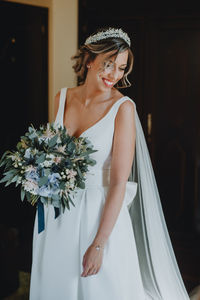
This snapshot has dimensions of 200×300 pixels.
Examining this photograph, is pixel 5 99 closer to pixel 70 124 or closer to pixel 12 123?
pixel 12 123

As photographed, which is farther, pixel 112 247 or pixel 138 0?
pixel 138 0

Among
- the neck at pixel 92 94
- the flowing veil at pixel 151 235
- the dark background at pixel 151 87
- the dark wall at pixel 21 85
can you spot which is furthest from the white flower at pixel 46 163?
the dark background at pixel 151 87

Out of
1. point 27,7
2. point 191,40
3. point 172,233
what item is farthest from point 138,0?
point 172,233

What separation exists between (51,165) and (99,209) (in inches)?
13.0

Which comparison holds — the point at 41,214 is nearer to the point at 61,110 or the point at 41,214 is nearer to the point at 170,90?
the point at 61,110

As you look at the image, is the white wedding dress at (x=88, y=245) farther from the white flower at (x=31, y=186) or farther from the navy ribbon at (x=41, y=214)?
the white flower at (x=31, y=186)

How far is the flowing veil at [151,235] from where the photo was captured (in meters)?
2.06

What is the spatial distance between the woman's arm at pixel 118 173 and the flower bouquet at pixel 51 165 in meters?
0.11

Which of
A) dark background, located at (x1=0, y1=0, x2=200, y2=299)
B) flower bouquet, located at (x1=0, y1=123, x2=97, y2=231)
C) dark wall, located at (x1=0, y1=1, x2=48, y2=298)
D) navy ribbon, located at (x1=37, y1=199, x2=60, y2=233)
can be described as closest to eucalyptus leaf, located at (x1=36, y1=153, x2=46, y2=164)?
flower bouquet, located at (x1=0, y1=123, x2=97, y2=231)

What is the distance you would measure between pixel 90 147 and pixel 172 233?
257 cm

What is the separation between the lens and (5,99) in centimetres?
369

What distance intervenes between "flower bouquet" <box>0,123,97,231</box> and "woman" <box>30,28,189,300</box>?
0.46 feet

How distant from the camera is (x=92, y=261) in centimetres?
165

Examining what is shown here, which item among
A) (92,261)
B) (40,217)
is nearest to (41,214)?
(40,217)
